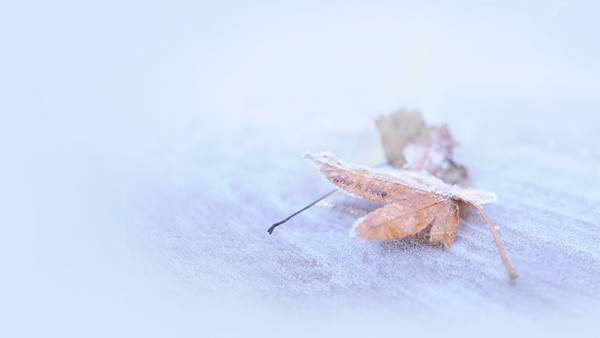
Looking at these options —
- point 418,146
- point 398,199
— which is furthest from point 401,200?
point 418,146

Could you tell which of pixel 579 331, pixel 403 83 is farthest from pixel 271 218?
pixel 403 83

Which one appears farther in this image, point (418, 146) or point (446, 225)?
point (418, 146)

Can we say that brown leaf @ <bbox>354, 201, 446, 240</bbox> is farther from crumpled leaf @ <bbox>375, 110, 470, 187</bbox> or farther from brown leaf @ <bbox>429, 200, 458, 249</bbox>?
crumpled leaf @ <bbox>375, 110, 470, 187</bbox>

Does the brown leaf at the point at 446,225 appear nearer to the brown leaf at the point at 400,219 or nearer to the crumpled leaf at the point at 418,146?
the brown leaf at the point at 400,219

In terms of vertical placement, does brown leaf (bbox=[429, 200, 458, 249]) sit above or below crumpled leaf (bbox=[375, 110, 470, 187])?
below

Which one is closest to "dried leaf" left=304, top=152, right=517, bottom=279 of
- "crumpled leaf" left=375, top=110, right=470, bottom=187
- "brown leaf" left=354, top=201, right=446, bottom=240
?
"brown leaf" left=354, top=201, right=446, bottom=240

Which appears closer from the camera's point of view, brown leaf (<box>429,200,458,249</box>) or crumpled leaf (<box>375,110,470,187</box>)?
brown leaf (<box>429,200,458,249</box>)

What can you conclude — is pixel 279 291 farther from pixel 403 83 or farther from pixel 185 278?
pixel 403 83

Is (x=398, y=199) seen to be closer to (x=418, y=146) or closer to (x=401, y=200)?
(x=401, y=200)

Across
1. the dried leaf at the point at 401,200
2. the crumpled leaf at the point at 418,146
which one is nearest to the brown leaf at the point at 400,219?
the dried leaf at the point at 401,200
